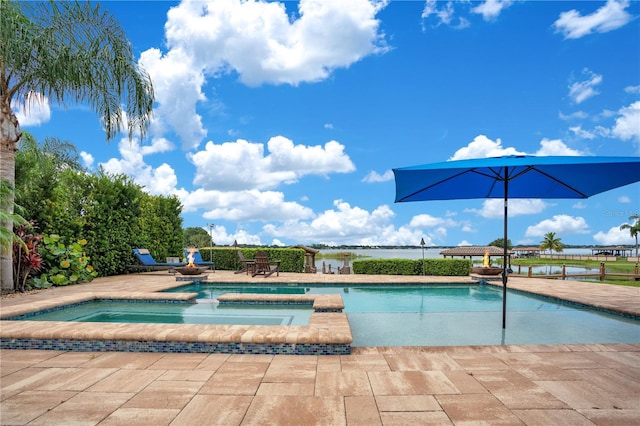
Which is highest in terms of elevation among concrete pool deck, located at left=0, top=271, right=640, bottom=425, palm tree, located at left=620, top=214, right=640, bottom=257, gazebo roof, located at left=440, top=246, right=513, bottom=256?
palm tree, located at left=620, top=214, right=640, bottom=257

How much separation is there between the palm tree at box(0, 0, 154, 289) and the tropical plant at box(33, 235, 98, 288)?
3.24ft

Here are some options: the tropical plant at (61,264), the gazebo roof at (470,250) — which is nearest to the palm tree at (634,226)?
the gazebo roof at (470,250)

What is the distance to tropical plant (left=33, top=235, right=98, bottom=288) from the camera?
8914 mm

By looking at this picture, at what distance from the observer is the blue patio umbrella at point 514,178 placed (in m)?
4.07

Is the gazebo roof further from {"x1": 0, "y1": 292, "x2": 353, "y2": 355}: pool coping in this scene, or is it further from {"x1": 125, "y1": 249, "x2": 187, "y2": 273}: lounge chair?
{"x1": 0, "y1": 292, "x2": 353, "y2": 355}: pool coping

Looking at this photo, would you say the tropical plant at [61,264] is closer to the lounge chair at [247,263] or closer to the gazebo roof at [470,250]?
the lounge chair at [247,263]

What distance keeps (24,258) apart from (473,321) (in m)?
9.44

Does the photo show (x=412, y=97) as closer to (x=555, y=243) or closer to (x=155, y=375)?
(x=155, y=375)

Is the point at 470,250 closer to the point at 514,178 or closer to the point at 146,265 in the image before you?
the point at 146,265

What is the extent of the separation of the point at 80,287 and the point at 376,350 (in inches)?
325

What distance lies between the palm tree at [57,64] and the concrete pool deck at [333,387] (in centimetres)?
573

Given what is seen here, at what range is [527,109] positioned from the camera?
1073 centimetres

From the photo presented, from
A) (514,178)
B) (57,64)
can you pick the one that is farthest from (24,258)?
(514,178)

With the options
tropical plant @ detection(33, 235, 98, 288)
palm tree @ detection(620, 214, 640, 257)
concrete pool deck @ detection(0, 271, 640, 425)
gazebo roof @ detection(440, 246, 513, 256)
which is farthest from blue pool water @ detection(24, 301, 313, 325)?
palm tree @ detection(620, 214, 640, 257)
